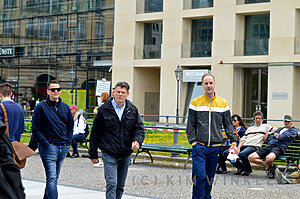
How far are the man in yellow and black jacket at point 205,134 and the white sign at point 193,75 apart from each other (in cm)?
2838

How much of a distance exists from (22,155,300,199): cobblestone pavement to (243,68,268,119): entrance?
74.8ft

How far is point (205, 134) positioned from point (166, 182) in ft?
12.1

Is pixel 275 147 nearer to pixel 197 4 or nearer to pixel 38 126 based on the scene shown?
pixel 38 126

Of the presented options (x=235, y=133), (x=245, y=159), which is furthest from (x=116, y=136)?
(x=235, y=133)

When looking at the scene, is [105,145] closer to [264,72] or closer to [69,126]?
[69,126]

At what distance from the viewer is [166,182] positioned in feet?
35.5

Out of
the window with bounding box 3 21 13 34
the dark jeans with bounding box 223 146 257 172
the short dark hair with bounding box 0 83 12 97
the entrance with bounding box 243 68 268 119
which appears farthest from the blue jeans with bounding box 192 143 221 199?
the window with bounding box 3 21 13 34

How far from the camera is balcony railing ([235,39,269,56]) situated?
3409 centimetres

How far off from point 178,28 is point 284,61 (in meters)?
8.31

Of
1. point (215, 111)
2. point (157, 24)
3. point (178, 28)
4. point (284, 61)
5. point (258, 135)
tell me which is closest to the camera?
point (215, 111)

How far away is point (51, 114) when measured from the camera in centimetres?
754

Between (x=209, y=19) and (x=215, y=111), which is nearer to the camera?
(x=215, y=111)

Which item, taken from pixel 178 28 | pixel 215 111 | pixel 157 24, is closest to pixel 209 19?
pixel 178 28

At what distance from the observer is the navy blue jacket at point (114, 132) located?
6.78 meters
